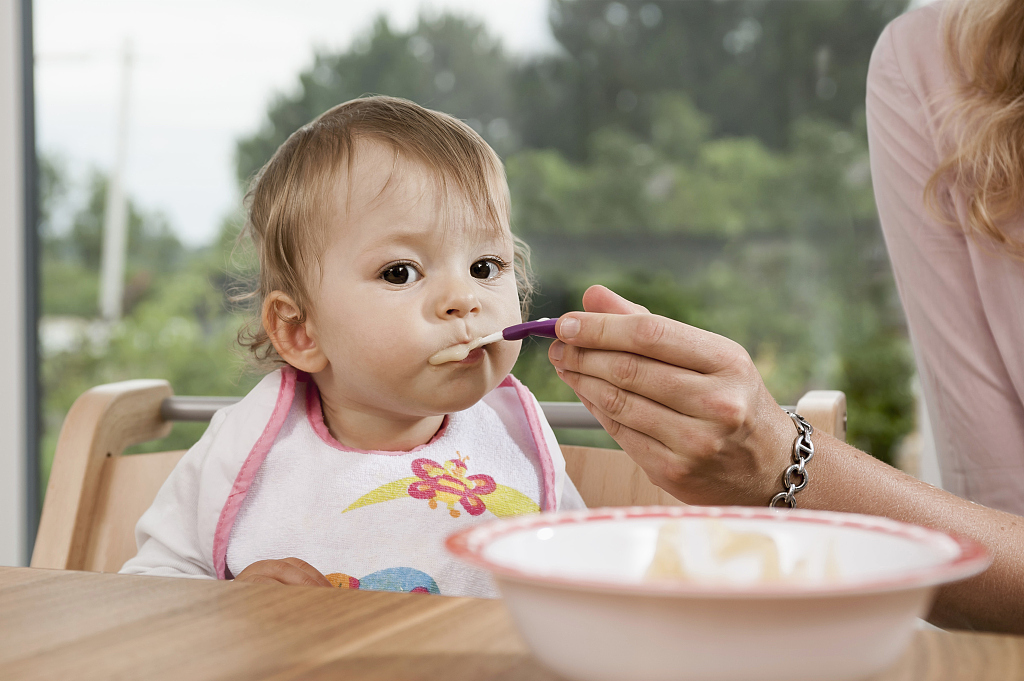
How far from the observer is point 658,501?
115cm

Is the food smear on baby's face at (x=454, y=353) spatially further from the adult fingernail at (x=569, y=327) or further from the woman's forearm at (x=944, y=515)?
the woman's forearm at (x=944, y=515)

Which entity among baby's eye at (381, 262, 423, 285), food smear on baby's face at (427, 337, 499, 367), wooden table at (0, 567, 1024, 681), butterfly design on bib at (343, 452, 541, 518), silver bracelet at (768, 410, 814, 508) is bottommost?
butterfly design on bib at (343, 452, 541, 518)

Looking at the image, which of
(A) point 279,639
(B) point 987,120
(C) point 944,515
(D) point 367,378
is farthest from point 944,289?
(A) point 279,639

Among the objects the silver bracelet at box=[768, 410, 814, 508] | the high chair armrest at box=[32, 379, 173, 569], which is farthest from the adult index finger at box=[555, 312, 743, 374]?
the high chair armrest at box=[32, 379, 173, 569]

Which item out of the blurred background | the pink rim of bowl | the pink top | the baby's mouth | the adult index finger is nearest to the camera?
the pink rim of bowl

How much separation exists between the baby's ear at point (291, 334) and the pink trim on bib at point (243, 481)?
2.4 inches

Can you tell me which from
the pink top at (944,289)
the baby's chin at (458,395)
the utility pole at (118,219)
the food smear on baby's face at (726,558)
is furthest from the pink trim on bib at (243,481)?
the utility pole at (118,219)

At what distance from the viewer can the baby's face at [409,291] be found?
40.0 inches

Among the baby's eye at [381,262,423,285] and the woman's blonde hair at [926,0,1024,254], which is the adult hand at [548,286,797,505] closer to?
the baby's eye at [381,262,423,285]

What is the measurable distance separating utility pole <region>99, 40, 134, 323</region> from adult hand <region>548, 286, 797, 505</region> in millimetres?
2823

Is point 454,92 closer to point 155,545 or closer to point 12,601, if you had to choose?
point 155,545

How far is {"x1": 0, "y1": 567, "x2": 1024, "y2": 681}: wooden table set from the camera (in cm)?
44

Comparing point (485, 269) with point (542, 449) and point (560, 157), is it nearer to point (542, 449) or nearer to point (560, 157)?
point (542, 449)

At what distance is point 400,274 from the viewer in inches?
41.0
